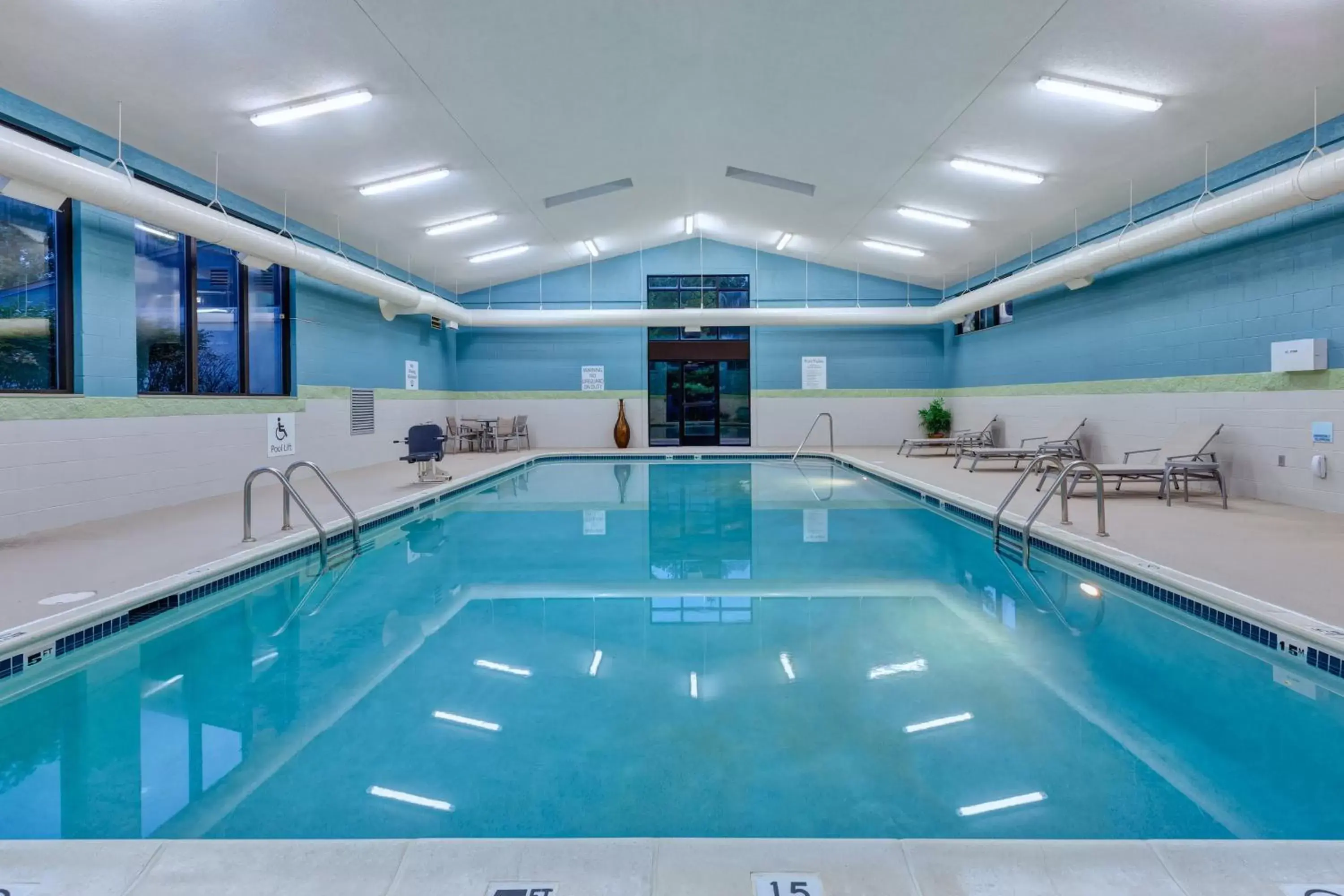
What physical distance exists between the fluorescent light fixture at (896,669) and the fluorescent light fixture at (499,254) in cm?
1001

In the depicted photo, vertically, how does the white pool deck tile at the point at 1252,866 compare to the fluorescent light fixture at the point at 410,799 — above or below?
above

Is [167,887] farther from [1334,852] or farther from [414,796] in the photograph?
[1334,852]

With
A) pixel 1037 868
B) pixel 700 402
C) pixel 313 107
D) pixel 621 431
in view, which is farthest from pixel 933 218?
pixel 1037 868

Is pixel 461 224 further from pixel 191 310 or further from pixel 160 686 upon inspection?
pixel 160 686

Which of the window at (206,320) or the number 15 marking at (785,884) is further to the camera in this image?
the window at (206,320)

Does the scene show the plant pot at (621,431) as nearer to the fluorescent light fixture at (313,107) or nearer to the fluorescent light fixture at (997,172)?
the fluorescent light fixture at (997,172)

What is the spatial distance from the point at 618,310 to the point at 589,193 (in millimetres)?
3177

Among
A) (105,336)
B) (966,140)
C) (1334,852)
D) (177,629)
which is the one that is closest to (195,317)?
(105,336)

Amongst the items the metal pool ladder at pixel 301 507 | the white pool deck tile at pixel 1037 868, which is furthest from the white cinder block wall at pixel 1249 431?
the metal pool ladder at pixel 301 507

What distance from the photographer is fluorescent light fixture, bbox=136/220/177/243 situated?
20.5 ft

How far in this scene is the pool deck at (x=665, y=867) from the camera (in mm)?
1490

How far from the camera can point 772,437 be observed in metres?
14.2

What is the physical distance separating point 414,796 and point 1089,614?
3.40 meters

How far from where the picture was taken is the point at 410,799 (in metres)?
2.02
